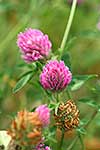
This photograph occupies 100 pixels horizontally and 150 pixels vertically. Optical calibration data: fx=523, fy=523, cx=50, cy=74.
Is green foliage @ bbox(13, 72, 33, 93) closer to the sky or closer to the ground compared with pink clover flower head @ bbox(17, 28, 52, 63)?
closer to the ground

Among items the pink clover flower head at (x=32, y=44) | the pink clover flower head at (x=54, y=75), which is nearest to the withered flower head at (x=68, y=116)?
the pink clover flower head at (x=54, y=75)

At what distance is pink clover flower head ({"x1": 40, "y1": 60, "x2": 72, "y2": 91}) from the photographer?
1204mm

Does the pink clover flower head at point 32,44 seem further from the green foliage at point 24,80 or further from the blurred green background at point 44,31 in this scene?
the blurred green background at point 44,31

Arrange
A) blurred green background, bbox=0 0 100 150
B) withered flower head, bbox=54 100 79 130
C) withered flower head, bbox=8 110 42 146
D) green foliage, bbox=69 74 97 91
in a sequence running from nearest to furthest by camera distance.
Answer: withered flower head, bbox=8 110 42 146 → withered flower head, bbox=54 100 79 130 → green foliage, bbox=69 74 97 91 → blurred green background, bbox=0 0 100 150

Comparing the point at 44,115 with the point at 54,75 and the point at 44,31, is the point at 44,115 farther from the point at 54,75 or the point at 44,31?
the point at 44,31

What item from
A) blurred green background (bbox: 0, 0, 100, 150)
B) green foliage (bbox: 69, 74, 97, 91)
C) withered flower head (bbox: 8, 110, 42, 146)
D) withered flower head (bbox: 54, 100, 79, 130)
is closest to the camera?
withered flower head (bbox: 8, 110, 42, 146)

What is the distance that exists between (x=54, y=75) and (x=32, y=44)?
0.40 ft

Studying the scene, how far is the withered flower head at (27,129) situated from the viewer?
1.03 m

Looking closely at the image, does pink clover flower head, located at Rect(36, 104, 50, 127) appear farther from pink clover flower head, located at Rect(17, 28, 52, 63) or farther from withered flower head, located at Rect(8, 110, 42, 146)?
pink clover flower head, located at Rect(17, 28, 52, 63)

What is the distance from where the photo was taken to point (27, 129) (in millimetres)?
1028

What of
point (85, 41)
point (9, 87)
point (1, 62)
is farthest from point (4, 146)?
point (85, 41)

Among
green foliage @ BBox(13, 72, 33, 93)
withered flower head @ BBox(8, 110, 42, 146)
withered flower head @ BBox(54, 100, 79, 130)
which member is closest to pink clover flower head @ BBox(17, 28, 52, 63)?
green foliage @ BBox(13, 72, 33, 93)

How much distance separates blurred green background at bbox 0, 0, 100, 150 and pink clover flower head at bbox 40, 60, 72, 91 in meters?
0.19

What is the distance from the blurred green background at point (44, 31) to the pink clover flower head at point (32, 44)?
7.7 inches
